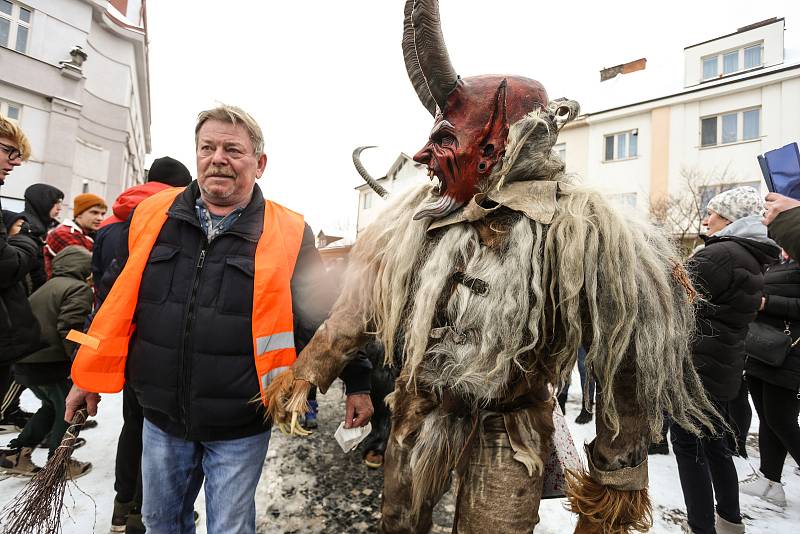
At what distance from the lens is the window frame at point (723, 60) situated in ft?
47.4

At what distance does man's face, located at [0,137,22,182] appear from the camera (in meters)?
2.19

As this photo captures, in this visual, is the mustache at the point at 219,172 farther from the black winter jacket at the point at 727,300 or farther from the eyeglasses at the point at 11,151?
the black winter jacket at the point at 727,300

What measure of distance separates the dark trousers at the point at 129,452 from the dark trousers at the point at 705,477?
3276mm

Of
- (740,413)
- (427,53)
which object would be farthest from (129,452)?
(740,413)

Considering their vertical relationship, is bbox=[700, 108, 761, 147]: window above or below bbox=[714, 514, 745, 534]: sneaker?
above

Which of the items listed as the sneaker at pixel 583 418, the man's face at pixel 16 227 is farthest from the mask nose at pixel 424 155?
the sneaker at pixel 583 418

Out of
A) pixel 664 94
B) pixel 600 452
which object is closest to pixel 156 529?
pixel 600 452

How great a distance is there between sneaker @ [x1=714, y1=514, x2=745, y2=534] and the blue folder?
2088mm

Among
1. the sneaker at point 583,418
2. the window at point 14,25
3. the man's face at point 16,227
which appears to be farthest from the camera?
the window at point 14,25

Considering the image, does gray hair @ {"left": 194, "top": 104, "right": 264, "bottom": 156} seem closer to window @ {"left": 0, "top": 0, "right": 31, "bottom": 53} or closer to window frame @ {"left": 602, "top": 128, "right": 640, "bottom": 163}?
window @ {"left": 0, "top": 0, "right": 31, "bottom": 53}

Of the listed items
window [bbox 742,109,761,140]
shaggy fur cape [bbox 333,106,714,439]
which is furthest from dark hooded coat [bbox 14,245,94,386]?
A: window [bbox 742,109,761,140]

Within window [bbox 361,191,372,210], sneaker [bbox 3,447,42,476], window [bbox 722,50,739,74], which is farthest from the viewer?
window [bbox 361,191,372,210]

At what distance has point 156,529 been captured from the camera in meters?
1.81

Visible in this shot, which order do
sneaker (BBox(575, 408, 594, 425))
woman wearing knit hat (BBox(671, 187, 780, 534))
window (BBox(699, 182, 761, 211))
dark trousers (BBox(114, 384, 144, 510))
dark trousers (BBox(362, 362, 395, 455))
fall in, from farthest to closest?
window (BBox(699, 182, 761, 211)) → sneaker (BBox(575, 408, 594, 425)) → dark trousers (BBox(362, 362, 395, 455)) → woman wearing knit hat (BBox(671, 187, 780, 534)) → dark trousers (BBox(114, 384, 144, 510))
